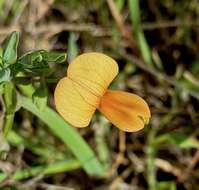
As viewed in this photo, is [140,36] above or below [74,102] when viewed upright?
below

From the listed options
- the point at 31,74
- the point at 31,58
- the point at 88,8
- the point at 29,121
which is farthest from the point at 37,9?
the point at 31,58

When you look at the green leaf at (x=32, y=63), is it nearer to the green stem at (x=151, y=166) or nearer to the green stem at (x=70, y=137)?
the green stem at (x=70, y=137)

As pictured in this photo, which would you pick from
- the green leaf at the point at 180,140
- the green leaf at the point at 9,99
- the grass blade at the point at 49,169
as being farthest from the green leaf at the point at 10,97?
the green leaf at the point at 180,140

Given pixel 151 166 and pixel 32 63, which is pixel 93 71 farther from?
pixel 151 166

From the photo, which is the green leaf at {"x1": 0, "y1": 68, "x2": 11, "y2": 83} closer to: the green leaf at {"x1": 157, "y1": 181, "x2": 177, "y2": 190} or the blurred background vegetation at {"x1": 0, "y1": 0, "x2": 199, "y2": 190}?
the blurred background vegetation at {"x1": 0, "y1": 0, "x2": 199, "y2": 190}

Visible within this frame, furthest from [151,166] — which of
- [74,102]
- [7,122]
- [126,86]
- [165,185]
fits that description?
[74,102]

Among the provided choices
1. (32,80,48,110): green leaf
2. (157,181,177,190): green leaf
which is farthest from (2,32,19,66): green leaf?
(157,181,177,190): green leaf
